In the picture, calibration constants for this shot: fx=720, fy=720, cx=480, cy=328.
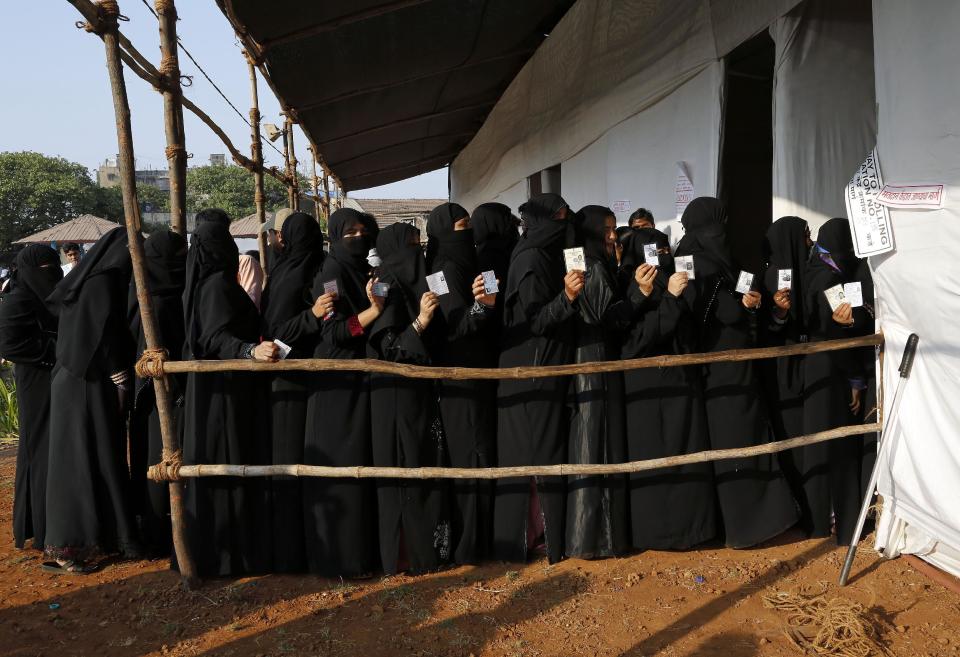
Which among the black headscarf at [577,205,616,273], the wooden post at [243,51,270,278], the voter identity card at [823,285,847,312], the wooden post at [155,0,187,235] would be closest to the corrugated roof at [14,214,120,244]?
the wooden post at [243,51,270,278]

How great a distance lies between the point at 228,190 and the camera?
5328cm

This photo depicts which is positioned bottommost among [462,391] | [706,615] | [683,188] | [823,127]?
[706,615]

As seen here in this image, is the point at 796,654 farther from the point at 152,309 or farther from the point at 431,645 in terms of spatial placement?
the point at 152,309

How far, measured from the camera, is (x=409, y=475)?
3.11 meters

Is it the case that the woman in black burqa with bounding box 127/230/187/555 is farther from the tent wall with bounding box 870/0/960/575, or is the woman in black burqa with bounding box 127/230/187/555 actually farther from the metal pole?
the tent wall with bounding box 870/0/960/575

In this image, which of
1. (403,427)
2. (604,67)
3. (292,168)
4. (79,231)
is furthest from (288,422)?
(79,231)

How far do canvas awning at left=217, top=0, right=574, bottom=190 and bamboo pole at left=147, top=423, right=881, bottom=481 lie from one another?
113 inches

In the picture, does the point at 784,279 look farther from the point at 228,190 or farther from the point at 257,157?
the point at 228,190

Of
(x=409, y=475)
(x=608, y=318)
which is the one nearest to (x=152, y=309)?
(x=409, y=475)

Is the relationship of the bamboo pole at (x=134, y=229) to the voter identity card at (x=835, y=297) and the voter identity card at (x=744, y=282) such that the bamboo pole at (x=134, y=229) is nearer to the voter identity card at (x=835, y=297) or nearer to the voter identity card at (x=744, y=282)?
the voter identity card at (x=744, y=282)

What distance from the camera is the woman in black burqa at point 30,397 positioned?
151 inches

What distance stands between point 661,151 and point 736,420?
2.92 m

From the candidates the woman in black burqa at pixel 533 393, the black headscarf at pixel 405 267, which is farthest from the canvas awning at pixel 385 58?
the woman in black burqa at pixel 533 393

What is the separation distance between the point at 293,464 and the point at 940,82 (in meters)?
3.10
